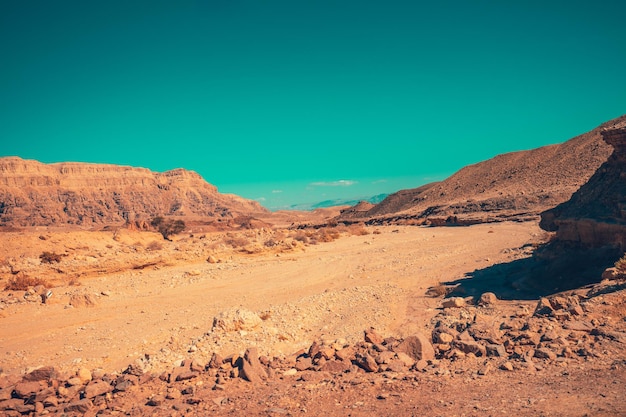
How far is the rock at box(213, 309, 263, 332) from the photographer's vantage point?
8.98 meters

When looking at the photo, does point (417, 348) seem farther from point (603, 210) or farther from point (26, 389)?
point (603, 210)

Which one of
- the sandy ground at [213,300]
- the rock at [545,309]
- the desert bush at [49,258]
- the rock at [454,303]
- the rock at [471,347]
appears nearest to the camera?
the rock at [471,347]

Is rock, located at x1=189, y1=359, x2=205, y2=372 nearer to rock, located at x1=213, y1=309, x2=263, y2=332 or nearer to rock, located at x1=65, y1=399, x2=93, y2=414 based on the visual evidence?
rock, located at x1=65, y1=399, x2=93, y2=414

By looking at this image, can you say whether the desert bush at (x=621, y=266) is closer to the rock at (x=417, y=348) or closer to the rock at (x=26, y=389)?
the rock at (x=417, y=348)

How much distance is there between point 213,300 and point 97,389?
725 cm

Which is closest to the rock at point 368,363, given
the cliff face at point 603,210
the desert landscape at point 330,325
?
the desert landscape at point 330,325

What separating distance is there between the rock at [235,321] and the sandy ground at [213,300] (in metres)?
0.20

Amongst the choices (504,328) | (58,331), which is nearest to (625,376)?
(504,328)

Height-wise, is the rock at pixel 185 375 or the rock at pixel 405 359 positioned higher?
the rock at pixel 185 375

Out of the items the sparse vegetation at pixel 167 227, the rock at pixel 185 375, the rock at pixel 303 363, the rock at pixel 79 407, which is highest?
the sparse vegetation at pixel 167 227

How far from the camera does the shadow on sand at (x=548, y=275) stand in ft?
35.6

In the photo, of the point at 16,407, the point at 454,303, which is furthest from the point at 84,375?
the point at 454,303

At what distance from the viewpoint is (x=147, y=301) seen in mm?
13656

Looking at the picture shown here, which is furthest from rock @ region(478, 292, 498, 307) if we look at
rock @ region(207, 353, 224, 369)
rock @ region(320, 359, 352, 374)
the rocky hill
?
the rocky hill
